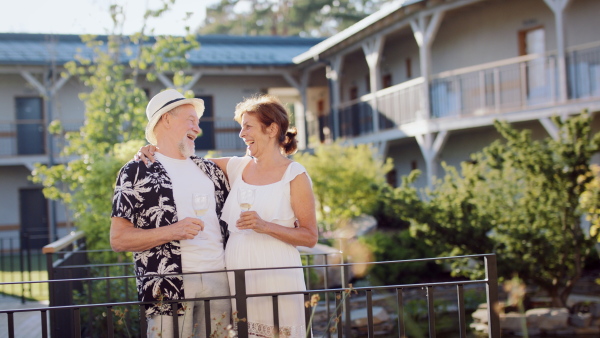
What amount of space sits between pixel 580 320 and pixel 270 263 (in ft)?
21.5

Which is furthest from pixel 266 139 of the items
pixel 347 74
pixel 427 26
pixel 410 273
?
pixel 347 74

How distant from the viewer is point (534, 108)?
14.1 m

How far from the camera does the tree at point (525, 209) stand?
8.63 m

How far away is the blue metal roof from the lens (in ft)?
71.5

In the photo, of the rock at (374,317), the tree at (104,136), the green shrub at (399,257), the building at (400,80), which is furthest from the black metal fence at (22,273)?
the green shrub at (399,257)

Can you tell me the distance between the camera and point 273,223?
12.1 ft

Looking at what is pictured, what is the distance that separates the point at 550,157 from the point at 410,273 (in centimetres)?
407

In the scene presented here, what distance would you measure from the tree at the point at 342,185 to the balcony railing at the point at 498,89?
282cm

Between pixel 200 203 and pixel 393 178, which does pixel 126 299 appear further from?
pixel 393 178

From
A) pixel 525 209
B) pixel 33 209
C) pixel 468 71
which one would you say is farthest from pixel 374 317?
pixel 33 209

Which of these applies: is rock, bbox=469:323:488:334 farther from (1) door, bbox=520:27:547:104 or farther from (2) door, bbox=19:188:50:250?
(2) door, bbox=19:188:50:250

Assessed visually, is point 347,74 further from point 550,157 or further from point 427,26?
point 550,157

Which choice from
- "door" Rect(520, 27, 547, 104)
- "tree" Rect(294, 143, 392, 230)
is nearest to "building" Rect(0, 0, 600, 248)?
"door" Rect(520, 27, 547, 104)

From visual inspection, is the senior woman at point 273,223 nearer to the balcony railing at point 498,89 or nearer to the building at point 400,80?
the building at point 400,80
